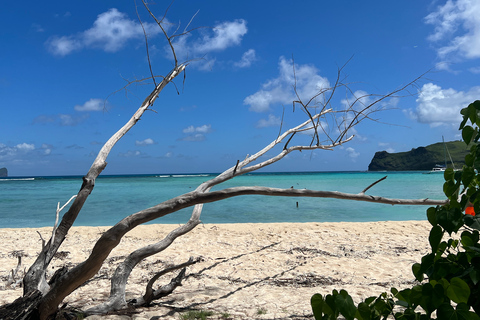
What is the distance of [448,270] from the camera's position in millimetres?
959

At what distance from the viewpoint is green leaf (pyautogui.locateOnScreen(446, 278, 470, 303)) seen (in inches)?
33.6

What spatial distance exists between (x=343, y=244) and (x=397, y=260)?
4.33ft

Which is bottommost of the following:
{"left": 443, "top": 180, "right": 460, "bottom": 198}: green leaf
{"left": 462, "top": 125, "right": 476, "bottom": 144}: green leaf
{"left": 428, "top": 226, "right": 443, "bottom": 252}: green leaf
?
{"left": 428, "top": 226, "right": 443, "bottom": 252}: green leaf

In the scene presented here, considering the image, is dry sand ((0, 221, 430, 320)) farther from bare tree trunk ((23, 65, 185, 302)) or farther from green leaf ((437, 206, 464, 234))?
green leaf ((437, 206, 464, 234))

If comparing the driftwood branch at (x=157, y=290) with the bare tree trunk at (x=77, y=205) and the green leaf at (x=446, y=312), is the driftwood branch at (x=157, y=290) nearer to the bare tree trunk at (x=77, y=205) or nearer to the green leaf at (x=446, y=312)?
the bare tree trunk at (x=77, y=205)

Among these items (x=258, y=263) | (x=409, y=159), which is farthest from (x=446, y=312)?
(x=409, y=159)

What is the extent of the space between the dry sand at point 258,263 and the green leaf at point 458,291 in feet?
8.94

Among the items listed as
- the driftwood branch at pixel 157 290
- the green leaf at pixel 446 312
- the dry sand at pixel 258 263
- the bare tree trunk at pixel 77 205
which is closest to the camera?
the green leaf at pixel 446 312

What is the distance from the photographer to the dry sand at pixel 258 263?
3850mm

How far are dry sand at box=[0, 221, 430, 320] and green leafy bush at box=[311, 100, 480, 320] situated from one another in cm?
260

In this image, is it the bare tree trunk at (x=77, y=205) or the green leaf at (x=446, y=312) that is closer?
the green leaf at (x=446, y=312)

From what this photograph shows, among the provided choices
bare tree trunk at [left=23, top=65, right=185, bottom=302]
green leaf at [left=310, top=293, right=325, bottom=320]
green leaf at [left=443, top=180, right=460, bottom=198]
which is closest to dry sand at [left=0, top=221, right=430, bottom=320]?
bare tree trunk at [left=23, top=65, right=185, bottom=302]

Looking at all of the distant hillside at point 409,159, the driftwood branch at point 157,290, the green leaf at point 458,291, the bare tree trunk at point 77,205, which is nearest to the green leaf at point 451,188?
the green leaf at point 458,291

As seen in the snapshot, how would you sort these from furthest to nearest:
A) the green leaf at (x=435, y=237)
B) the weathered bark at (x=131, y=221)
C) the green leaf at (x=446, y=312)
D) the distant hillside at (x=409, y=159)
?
the distant hillside at (x=409, y=159) → the weathered bark at (x=131, y=221) → the green leaf at (x=435, y=237) → the green leaf at (x=446, y=312)
